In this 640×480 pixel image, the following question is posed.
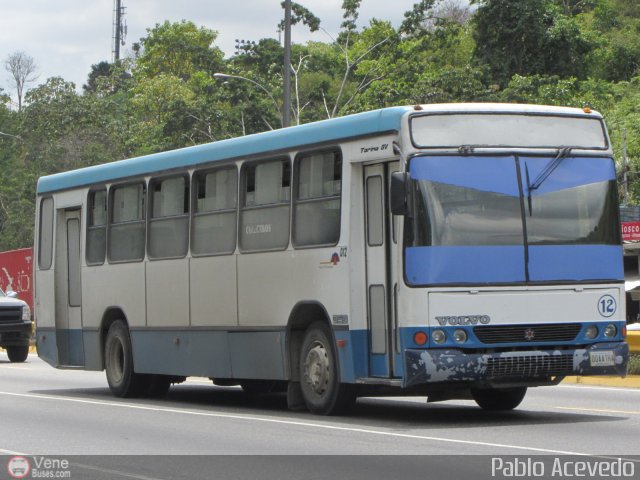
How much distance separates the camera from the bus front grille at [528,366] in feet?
45.5

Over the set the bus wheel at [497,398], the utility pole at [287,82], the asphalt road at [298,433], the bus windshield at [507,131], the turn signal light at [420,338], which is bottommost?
the asphalt road at [298,433]

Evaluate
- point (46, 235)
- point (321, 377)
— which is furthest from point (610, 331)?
point (46, 235)

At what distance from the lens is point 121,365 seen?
64.7 ft

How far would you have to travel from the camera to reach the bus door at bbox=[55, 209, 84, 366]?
20.8 m

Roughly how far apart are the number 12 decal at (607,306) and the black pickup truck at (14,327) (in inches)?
731

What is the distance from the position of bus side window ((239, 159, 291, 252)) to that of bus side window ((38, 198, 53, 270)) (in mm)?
5621

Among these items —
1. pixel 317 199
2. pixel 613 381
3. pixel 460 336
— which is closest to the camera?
pixel 460 336

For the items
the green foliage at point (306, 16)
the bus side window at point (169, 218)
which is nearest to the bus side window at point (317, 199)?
the bus side window at point (169, 218)

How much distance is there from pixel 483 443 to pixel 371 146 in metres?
3.64

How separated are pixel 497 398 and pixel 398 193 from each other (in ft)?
10.9

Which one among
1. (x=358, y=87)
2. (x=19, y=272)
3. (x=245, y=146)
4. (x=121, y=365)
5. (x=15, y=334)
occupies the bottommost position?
(x=121, y=365)

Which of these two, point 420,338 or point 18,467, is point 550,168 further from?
point 18,467

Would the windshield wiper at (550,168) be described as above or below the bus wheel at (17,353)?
above

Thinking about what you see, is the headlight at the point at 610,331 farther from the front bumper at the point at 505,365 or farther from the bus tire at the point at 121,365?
the bus tire at the point at 121,365
